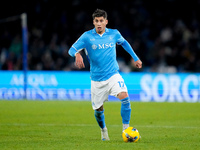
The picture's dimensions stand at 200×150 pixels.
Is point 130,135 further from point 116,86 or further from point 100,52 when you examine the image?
point 100,52

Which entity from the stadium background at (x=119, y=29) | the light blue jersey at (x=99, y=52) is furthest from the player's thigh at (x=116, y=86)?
the stadium background at (x=119, y=29)

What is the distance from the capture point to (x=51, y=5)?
29891mm

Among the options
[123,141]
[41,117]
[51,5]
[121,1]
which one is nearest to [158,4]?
[121,1]

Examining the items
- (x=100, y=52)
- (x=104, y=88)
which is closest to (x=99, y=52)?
(x=100, y=52)

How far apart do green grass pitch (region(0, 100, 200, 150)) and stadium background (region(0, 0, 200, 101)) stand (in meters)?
5.43

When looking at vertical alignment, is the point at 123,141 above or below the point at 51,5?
below

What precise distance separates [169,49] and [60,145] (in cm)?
1767

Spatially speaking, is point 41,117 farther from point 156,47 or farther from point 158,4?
point 158,4

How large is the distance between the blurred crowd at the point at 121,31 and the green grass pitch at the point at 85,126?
244 inches

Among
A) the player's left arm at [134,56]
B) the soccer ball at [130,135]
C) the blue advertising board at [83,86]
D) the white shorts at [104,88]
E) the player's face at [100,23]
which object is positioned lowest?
the blue advertising board at [83,86]

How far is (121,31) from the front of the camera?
27203 mm

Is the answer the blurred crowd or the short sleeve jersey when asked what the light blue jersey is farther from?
the blurred crowd

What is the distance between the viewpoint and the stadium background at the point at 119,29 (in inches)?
990

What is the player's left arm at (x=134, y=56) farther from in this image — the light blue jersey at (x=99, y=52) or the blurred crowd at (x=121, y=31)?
the blurred crowd at (x=121, y=31)
